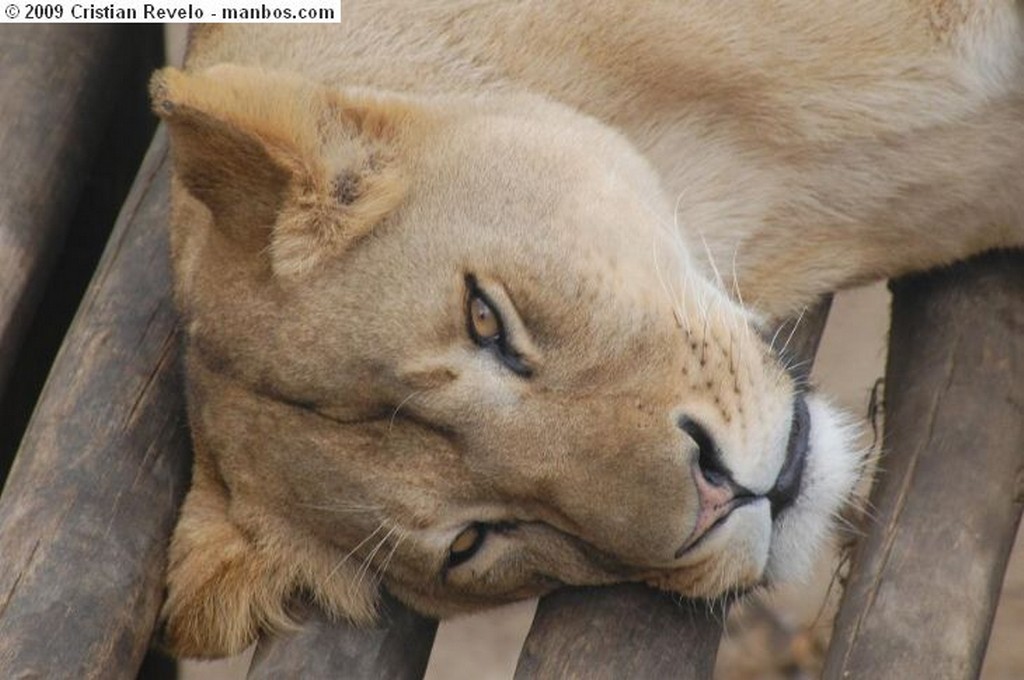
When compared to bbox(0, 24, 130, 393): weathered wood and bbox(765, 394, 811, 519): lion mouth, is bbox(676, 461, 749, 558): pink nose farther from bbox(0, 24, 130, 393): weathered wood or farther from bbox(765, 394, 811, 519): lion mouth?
bbox(0, 24, 130, 393): weathered wood

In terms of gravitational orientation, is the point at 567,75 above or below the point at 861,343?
above

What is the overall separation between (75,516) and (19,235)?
623mm

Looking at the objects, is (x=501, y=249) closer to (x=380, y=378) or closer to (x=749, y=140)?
(x=380, y=378)

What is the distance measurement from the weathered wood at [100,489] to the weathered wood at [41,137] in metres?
0.12

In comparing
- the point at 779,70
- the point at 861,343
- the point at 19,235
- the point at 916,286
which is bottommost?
the point at 861,343

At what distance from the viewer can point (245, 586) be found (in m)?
2.55

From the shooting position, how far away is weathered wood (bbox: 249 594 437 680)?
8.28 ft

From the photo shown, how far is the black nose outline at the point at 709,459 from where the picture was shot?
7.43 feet

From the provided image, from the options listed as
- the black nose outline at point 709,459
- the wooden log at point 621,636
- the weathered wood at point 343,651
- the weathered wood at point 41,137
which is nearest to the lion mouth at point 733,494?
the black nose outline at point 709,459

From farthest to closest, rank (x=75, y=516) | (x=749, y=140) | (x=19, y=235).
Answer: (x=19, y=235) → (x=749, y=140) → (x=75, y=516)

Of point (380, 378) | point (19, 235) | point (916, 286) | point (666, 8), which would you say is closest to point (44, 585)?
point (380, 378)

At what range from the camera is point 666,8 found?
8.85ft

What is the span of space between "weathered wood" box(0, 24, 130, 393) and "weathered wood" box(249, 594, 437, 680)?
2.48 feet

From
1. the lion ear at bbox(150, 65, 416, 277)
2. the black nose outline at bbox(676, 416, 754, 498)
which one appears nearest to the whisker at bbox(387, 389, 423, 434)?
the lion ear at bbox(150, 65, 416, 277)
